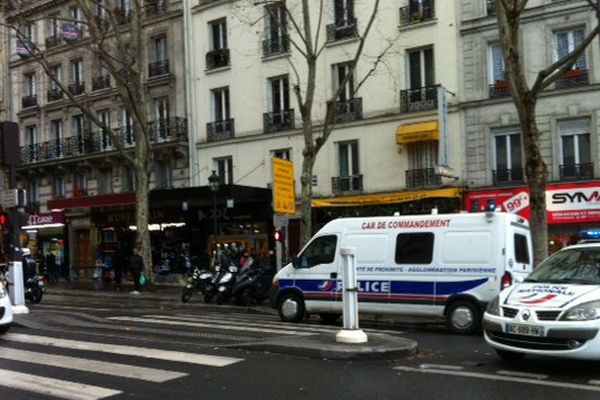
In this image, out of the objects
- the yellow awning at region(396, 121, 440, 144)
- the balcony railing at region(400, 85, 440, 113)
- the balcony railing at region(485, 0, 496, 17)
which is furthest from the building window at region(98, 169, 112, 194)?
the balcony railing at region(485, 0, 496, 17)

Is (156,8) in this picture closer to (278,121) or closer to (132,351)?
(278,121)

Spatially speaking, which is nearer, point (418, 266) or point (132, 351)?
point (132, 351)

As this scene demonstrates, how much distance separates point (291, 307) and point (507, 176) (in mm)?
11827

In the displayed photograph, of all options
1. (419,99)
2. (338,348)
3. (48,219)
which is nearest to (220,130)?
(419,99)

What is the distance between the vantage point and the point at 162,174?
3228 cm

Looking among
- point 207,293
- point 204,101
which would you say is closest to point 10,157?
point 207,293

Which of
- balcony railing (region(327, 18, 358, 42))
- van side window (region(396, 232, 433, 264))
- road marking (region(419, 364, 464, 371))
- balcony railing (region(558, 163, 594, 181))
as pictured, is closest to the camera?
road marking (region(419, 364, 464, 371))

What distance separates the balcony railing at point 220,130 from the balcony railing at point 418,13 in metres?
8.77

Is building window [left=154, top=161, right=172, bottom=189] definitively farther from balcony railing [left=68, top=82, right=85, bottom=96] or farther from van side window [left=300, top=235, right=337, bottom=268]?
van side window [left=300, top=235, right=337, bottom=268]

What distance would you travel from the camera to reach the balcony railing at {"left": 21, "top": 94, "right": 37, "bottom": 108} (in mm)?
37969

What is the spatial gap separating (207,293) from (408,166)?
954 centimetres

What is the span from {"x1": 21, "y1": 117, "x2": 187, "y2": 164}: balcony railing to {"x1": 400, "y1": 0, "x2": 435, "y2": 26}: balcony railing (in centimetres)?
1120

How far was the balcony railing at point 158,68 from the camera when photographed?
105 feet

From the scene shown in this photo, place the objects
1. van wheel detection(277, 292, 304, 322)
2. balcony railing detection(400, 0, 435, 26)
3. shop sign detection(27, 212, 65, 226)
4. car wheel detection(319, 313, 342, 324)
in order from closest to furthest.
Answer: van wheel detection(277, 292, 304, 322)
car wheel detection(319, 313, 342, 324)
balcony railing detection(400, 0, 435, 26)
shop sign detection(27, 212, 65, 226)
